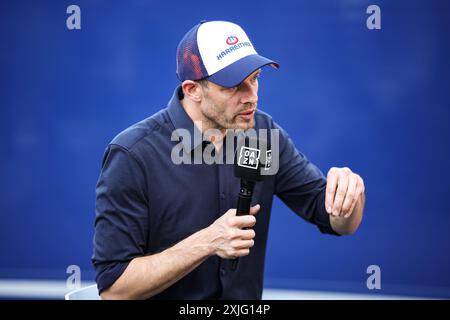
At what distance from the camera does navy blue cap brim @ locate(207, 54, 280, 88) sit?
1.75m

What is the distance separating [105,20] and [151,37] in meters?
0.20

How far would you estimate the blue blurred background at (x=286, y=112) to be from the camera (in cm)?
272

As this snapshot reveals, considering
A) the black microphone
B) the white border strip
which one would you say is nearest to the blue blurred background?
the white border strip

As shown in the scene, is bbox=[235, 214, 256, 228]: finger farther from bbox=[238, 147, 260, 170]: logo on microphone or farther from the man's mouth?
the man's mouth

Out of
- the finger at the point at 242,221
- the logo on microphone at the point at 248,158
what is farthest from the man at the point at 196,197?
the logo on microphone at the point at 248,158

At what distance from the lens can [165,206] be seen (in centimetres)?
174

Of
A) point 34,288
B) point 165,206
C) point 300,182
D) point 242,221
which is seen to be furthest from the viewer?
point 34,288

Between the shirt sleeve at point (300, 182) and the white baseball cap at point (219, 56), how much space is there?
29cm

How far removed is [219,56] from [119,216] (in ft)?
1.67

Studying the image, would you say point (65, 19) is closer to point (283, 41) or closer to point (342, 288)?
point (283, 41)

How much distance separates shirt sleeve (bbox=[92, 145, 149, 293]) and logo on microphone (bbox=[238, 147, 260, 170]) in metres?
0.30

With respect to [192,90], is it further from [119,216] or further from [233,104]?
[119,216]

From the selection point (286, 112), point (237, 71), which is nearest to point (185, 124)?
point (237, 71)

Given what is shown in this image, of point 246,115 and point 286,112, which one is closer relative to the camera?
point 246,115
